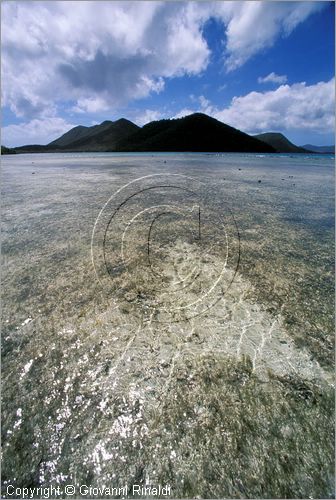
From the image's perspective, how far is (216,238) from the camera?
277 inches

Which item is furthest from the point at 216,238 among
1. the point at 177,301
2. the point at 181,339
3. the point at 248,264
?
the point at 181,339

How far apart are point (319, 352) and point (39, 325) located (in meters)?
4.07

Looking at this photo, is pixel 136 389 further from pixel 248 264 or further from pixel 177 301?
pixel 248 264

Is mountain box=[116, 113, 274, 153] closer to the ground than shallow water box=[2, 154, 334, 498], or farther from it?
farther from it

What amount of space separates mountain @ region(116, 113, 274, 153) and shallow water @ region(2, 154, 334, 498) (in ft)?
523

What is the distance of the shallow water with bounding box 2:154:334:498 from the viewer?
2.27 meters

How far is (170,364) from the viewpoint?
10.5 feet

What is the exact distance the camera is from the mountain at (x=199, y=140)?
163 metres

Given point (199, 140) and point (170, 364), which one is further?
point (199, 140)

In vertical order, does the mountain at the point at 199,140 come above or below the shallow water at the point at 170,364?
above

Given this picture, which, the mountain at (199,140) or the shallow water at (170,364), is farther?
the mountain at (199,140)

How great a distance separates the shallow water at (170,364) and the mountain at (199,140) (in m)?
159

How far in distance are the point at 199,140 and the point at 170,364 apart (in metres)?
184

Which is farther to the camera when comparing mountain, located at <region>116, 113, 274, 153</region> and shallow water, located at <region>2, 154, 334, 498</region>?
mountain, located at <region>116, 113, 274, 153</region>
